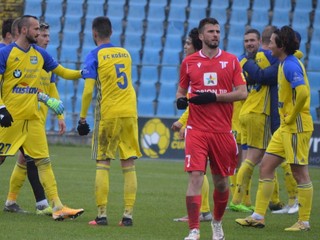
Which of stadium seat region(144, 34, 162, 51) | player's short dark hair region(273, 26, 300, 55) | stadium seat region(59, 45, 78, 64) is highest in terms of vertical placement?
stadium seat region(144, 34, 162, 51)

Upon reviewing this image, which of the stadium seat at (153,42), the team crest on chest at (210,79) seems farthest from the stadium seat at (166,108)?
the team crest on chest at (210,79)

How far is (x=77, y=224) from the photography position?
9906 mm

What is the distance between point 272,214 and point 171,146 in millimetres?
9286

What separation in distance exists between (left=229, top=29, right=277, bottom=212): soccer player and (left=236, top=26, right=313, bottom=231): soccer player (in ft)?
5.31

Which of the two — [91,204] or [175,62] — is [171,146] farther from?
[91,204]

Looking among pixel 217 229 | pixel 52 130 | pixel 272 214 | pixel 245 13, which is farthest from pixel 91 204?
pixel 245 13

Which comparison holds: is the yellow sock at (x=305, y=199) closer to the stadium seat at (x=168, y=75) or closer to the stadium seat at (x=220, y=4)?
the stadium seat at (x=168, y=75)

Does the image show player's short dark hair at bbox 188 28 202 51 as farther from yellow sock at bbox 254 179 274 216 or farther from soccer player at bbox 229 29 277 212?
yellow sock at bbox 254 179 274 216

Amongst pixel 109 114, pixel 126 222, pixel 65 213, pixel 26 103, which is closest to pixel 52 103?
pixel 26 103

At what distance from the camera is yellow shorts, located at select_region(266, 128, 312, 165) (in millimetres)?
9773

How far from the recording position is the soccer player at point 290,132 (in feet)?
31.6

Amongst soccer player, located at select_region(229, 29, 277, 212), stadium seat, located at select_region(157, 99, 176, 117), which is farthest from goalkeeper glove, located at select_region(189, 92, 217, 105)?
stadium seat, located at select_region(157, 99, 176, 117)

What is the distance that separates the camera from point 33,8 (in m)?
27.2

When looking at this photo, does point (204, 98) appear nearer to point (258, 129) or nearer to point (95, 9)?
point (258, 129)
